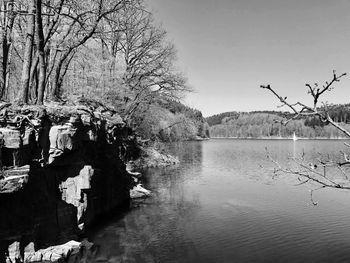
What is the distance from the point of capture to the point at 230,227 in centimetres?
1568

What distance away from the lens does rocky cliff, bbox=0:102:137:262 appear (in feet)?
34.9

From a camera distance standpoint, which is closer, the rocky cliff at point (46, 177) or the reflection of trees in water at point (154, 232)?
the rocky cliff at point (46, 177)

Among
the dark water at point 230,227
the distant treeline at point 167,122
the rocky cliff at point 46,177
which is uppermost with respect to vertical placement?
the distant treeline at point 167,122

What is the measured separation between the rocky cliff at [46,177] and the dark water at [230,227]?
1675 mm

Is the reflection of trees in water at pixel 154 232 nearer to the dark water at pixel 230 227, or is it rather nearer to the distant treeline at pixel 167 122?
the dark water at pixel 230 227

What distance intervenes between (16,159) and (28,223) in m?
2.27

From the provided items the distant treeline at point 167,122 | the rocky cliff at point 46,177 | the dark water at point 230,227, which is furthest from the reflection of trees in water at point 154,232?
the distant treeline at point 167,122

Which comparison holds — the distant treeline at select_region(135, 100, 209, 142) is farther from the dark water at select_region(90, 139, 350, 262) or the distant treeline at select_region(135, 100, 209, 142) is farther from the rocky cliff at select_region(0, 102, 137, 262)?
the rocky cliff at select_region(0, 102, 137, 262)

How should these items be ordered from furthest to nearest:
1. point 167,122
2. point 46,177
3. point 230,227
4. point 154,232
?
point 167,122 < point 230,227 < point 154,232 < point 46,177

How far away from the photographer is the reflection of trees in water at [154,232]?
12305 millimetres

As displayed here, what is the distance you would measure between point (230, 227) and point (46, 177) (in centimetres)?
881

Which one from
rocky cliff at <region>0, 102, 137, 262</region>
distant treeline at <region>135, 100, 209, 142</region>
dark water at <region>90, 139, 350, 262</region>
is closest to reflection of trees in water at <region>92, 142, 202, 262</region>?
dark water at <region>90, 139, 350, 262</region>

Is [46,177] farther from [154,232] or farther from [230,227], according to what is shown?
[230,227]

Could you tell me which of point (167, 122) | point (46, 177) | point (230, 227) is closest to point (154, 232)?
point (230, 227)
